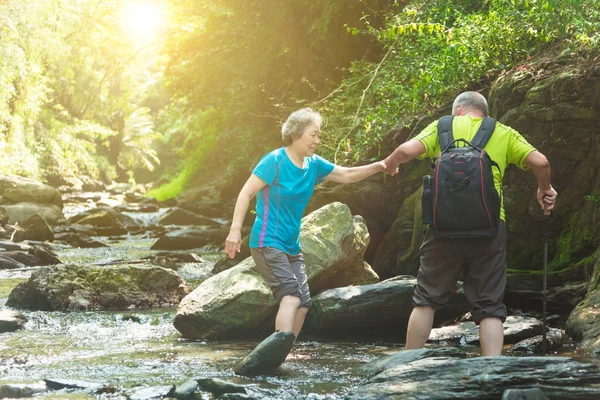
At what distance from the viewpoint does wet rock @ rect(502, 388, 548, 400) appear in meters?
3.93

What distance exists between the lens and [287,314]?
18.2 ft

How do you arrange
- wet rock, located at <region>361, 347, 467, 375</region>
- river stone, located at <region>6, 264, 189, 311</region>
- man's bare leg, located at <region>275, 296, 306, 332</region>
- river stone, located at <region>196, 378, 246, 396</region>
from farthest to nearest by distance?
river stone, located at <region>6, 264, 189, 311</region>, man's bare leg, located at <region>275, 296, 306, 332</region>, wet rock, located at <region>361, 347, 467, 375</region>, river stone, located at <region>196, 378, 246, 396</region>

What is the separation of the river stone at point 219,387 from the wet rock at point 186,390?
0.07 metres

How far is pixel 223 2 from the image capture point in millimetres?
18938

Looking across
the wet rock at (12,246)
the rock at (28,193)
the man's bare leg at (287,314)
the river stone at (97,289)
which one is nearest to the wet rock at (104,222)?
the rock at (28,193)

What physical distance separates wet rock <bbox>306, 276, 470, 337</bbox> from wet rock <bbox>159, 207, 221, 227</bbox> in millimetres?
15514

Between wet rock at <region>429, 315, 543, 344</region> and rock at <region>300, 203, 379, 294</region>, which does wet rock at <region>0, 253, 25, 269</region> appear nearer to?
rock at <region>300, 203, 379, 294</region>

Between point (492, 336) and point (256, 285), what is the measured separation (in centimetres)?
307

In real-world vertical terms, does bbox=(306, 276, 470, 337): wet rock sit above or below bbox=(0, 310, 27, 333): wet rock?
above

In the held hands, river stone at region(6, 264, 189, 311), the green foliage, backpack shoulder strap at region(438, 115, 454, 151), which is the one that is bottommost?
river stone at region(6, 264, 189, 311)

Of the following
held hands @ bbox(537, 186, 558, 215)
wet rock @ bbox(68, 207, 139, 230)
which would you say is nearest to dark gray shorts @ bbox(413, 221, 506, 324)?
held hands @ bbox(537, 186, 558, 215)

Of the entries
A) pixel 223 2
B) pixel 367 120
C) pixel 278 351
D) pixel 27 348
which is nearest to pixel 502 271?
pixel 278 351

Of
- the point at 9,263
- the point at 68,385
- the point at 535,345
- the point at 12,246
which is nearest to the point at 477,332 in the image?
the point at 535,345

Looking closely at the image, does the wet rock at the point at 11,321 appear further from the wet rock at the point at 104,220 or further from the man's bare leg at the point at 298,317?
the wet rock at the point at 104,220
